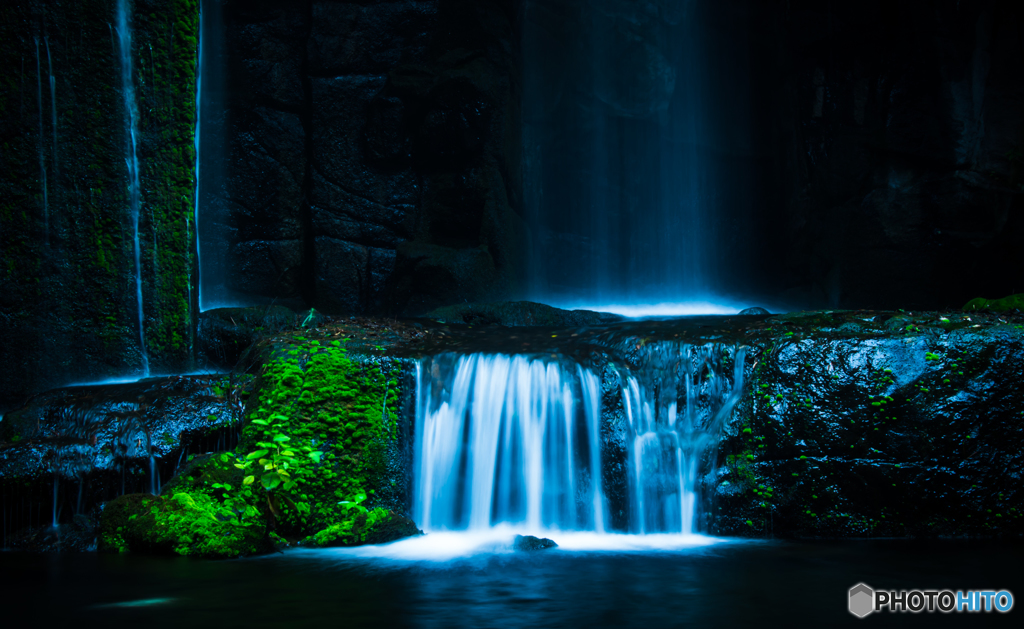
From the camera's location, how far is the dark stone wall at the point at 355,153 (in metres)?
13.1

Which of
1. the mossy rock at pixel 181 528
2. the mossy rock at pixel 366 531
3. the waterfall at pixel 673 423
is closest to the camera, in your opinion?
the mossy rock at pixel 181 528

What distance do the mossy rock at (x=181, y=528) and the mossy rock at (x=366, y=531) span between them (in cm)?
49

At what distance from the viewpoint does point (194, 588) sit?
4547 mm

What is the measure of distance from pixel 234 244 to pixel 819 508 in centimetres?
1083

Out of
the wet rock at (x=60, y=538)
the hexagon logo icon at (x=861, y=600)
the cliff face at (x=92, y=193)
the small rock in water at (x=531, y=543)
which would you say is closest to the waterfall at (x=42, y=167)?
the cliff face at (x=92, y=193)

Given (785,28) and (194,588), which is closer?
(194,588)

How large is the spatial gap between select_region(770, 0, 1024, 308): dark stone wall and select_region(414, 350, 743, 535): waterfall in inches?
330

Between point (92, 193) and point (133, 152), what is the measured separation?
65cm

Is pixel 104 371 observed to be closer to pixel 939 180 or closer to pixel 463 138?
pixel 463 138

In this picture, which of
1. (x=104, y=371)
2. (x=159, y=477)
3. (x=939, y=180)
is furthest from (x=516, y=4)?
(x=159, y=477)

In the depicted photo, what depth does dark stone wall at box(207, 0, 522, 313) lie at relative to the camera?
13148 mm

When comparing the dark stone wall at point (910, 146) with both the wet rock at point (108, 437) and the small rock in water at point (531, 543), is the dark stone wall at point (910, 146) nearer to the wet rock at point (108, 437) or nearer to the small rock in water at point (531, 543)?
the small rock in water at point (531, 543)

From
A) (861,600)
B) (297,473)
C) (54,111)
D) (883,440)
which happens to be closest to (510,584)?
(861,600)

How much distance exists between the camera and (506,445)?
680 cm
